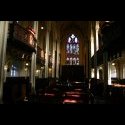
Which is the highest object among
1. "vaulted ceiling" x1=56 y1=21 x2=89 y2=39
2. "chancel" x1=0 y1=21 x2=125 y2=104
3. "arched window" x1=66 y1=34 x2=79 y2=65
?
"vaulted ceiling" x1=56 y1=21 x2=89 y2=39

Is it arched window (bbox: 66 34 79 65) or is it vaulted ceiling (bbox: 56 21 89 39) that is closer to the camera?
vaulted ceiling (bbox: 56 21 89 39)

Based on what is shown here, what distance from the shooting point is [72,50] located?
41719mm

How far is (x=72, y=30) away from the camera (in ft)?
136

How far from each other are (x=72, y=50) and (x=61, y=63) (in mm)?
3649

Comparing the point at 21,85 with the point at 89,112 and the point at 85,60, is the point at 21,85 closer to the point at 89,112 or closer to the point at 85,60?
the point at 89,112

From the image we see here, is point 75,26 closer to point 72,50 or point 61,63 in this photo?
point 72,50

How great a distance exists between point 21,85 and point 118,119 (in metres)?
7.01

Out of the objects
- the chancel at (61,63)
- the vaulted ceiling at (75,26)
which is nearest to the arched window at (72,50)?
the chancel at (61,63)

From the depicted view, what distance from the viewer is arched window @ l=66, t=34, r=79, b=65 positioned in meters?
41.6

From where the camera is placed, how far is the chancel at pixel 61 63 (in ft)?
30.2

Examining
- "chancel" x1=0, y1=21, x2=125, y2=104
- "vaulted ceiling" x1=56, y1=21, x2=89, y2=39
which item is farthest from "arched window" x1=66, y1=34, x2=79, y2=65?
"vaulted ceiling" x1=56, y1=21, x2=89, y2=39

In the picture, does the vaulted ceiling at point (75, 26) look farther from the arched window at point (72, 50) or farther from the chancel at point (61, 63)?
the arched window at point (72, 50)

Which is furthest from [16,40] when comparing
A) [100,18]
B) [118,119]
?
[118,119]

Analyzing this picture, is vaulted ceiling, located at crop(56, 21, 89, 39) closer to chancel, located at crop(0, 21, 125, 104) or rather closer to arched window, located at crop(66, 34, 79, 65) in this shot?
chancel, located at crop(0, 21, 125, 104)
